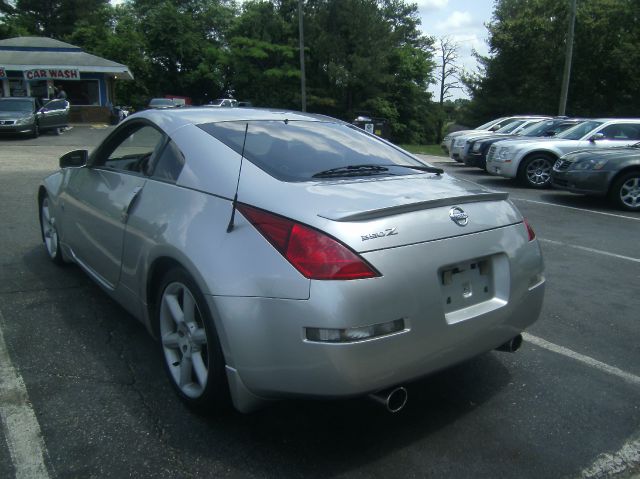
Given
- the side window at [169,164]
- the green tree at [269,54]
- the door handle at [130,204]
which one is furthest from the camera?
the green tree at [269,54]

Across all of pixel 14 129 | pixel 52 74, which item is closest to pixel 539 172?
pixel 14 129

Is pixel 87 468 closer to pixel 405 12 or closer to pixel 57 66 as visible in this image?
pixel 57 66

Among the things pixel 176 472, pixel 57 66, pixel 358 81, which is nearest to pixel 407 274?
pixel 176 472

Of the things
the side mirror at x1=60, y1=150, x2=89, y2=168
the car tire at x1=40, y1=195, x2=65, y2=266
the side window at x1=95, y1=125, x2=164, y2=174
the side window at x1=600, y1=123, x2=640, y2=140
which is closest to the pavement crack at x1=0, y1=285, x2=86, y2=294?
the car tire at x1=40, y1=195, x2=65, y2=266

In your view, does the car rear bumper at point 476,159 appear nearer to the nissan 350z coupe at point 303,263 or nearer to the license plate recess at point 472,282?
the nissan 350z coupe at point 303,263

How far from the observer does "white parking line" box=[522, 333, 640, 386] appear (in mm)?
3396

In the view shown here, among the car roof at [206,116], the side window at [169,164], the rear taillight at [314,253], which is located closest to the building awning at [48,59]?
the car roof at [206,116]

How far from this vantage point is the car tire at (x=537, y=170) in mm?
12484

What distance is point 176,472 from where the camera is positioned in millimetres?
2447

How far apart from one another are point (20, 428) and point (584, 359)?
326 centimetres

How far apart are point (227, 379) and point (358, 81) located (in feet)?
149

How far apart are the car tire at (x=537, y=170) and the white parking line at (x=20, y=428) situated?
37.5ft

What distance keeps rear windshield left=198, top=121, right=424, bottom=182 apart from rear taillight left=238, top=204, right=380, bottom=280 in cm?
43

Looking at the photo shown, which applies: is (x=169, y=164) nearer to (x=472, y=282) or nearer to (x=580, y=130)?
(x=472, y=282)
